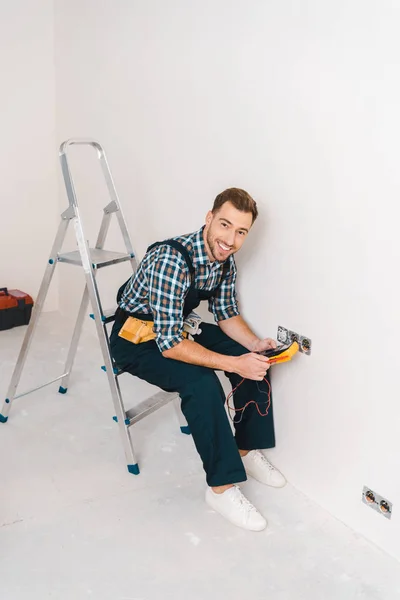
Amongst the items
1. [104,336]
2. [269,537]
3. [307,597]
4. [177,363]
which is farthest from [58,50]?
[307,597]

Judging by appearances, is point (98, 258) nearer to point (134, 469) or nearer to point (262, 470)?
point (134, 469)

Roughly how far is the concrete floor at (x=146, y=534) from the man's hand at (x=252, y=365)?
0.52 m

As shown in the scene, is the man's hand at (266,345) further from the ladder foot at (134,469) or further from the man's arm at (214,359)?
the ladder foot at (134,469)

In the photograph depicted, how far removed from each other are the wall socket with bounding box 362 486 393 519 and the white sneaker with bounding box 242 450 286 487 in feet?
1.30

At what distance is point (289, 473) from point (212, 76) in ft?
5.44

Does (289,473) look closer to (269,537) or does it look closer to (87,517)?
(269,537)

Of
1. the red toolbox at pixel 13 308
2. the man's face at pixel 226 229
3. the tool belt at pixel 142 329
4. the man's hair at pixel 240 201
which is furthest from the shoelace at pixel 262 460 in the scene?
the red toolbox at pixel 13 308

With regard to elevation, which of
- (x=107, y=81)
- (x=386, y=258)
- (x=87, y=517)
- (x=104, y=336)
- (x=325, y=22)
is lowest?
(x=87, y=517)

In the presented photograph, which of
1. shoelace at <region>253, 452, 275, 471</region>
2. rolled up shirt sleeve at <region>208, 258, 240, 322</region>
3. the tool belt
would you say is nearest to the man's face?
rolled up shirt sleeve at <region>208, 258, 240, 322</region>

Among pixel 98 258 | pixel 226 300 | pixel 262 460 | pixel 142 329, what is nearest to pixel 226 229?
pixel 226 300

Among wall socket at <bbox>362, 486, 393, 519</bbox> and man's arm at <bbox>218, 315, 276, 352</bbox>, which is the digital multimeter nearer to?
man's arm at <bbox>218, 315, 276, 352</bbox>

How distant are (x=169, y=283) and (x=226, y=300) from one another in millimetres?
409

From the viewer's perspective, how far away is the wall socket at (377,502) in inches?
81.1

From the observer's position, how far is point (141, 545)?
209cm
